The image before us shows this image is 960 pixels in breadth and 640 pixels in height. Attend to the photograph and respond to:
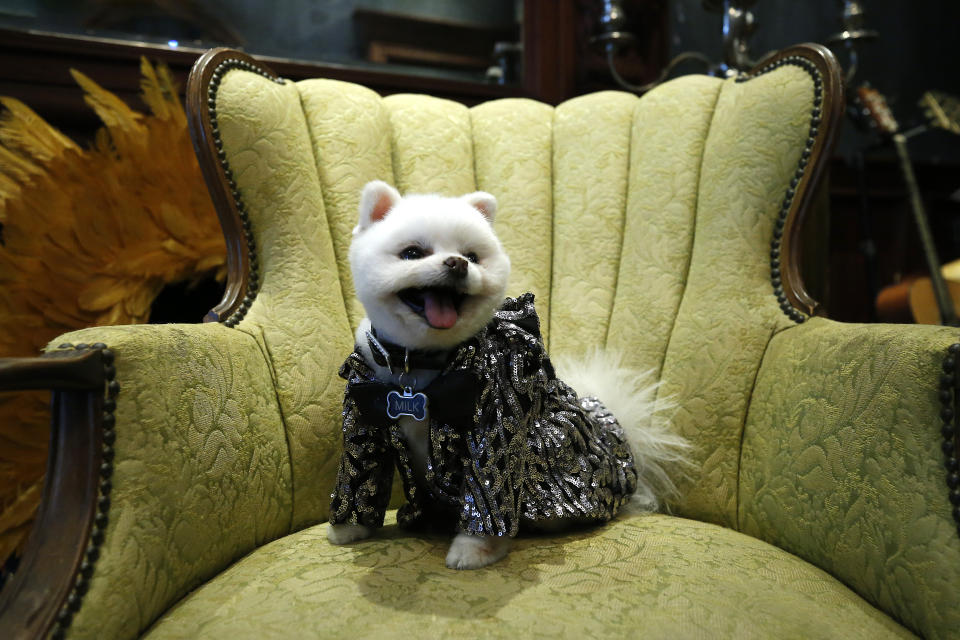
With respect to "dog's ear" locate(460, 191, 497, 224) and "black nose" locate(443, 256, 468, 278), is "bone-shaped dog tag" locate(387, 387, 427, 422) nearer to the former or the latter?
"black nose" locate(443, 256, 468, 278)

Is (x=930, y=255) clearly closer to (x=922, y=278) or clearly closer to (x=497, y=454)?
(x=922, y=278)

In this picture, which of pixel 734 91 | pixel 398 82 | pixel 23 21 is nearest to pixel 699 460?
pixel 734 91

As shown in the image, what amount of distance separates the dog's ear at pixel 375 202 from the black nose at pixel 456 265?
18 cm

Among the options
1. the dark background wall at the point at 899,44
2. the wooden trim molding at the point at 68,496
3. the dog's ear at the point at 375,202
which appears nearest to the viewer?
the wooden trim molding at the point at 68,496

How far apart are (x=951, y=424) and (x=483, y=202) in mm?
655

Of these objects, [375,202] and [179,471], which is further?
[375,202]

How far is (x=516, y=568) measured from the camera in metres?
0.86

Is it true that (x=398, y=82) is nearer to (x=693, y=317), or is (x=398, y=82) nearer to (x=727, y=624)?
(x=693, y=317)

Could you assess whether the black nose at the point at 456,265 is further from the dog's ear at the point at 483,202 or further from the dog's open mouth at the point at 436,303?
the dog's ear at the point at 483,202

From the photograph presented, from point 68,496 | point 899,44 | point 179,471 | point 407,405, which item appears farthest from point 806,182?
point 899,44

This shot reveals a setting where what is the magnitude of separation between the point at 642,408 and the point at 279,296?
25.7 inches

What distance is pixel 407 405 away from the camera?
888mm

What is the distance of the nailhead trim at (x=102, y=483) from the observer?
690 mm

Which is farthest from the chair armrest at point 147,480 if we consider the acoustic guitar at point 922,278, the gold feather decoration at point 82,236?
the acoustic guitar at point 922,278
